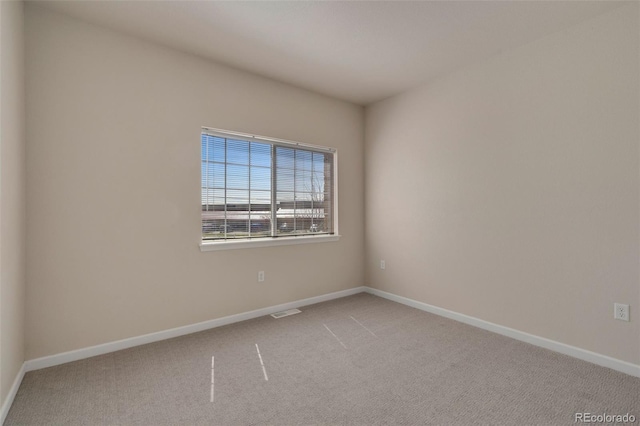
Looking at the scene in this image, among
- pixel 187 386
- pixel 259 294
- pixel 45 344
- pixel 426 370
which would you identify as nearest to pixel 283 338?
pixel 259 294

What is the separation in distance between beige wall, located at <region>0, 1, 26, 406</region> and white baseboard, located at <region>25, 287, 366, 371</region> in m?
0.16

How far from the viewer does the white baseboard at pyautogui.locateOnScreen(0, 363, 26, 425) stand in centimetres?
168

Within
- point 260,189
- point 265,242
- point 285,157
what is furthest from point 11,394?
point 285,157

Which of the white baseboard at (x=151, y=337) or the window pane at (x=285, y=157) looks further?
the window pane at (x=285, y=157)

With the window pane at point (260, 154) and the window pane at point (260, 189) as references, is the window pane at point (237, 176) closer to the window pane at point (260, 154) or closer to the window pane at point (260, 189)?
the window pane at point (260, 189)

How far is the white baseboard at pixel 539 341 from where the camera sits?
7.18 feet

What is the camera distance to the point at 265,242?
3.33 metres

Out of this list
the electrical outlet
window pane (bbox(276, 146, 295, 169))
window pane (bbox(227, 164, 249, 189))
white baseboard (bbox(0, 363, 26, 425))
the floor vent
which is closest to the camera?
Answer: white baseboard (bbox(0, 363, 26, 425))

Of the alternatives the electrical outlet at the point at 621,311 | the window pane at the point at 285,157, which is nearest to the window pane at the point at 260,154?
the window pane at the point at 285,157

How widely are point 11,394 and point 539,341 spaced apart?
371 cm

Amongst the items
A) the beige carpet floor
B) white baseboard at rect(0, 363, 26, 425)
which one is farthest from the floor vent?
white baseboard at rect(0, 363, 26, 425)

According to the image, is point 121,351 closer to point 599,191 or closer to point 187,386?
point 187,386

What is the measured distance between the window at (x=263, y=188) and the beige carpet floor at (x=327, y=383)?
1.10 meters

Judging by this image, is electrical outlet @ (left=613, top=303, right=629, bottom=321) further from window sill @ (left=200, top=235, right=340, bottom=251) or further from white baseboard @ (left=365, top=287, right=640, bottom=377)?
window sill @ (left=200, top=235, right=340, bottom=251)
